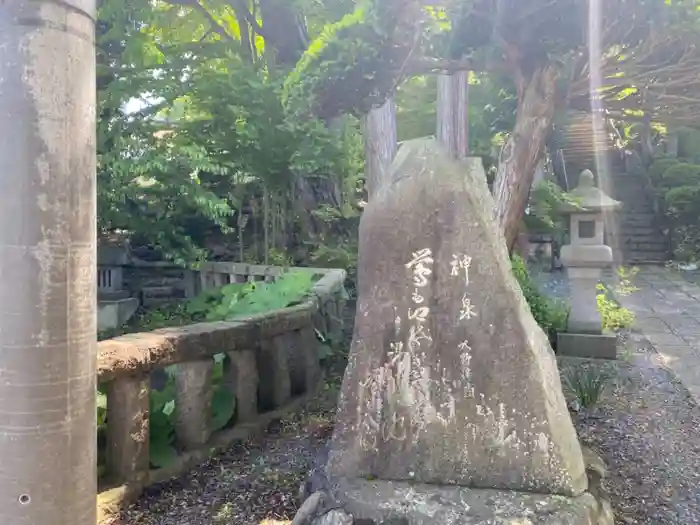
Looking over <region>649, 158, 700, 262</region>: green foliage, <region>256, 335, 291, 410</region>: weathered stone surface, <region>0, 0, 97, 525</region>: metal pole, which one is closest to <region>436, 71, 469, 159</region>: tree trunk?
<region>256, 335, 291, 410</region>: weathered stone surface

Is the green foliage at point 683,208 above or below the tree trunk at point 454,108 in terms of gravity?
below

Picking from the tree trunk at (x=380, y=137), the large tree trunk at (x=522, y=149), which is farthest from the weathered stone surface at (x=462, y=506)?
the tree trunk at (x=380, y=137)

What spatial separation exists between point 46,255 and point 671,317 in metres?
9.54

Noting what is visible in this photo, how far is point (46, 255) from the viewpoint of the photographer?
1.56 metres

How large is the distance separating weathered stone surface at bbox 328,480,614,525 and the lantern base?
4531mm

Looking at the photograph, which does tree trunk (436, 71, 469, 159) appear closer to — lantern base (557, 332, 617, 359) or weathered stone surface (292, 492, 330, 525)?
lantern base (557, 332, 617, 359)

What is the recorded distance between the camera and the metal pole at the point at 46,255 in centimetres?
152

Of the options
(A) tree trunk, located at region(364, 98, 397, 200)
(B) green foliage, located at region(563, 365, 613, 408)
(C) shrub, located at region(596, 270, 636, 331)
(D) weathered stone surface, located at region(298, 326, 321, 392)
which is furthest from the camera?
(A) tree trunk, located at region(364, 98, 397, 200)

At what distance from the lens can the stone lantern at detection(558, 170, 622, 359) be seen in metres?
7.06

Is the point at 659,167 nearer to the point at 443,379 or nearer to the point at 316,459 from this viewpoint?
the point at 316,459

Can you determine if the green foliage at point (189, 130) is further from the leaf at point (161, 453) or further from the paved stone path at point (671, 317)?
the leaf at point (161, 453)

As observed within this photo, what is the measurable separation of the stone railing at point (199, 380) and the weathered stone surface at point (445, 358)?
99cm

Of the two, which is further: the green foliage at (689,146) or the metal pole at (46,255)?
the green foliage at (689,146)

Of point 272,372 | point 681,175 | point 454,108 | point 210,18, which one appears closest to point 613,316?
point 454,108
